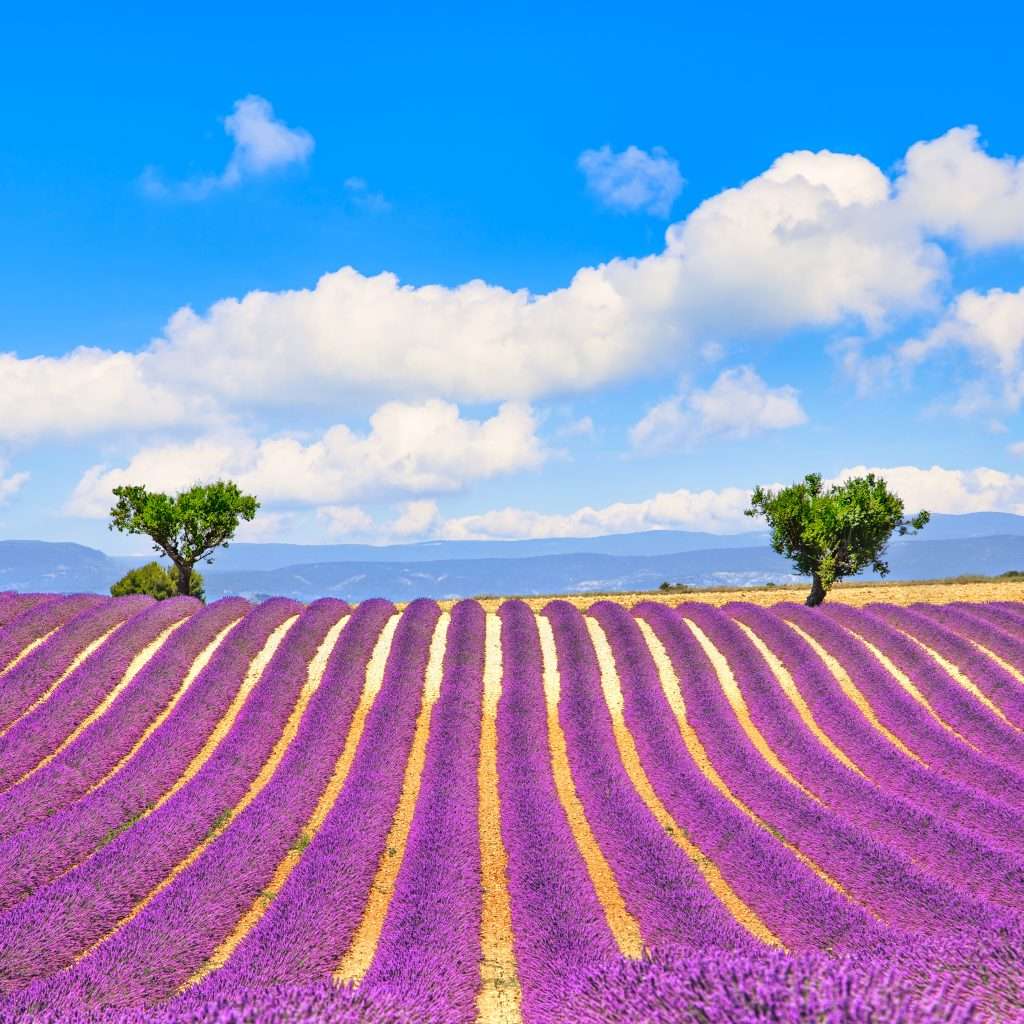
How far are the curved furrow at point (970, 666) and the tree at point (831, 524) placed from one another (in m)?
10.9

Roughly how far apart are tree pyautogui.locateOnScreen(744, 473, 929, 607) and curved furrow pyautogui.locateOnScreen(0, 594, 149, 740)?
3087 cm

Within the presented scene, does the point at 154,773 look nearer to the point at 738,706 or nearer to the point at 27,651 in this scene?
the point at 27,651

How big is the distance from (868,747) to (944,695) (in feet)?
14.4

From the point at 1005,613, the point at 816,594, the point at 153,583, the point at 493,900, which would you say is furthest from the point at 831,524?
→ the point at 153,583

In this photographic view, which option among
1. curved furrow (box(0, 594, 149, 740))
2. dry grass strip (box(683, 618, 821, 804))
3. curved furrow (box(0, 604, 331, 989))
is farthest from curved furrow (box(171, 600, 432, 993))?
dry grass strip (box(683, 618, 821, 804))

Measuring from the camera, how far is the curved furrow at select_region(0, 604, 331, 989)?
428 inches

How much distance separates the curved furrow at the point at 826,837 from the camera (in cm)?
1175

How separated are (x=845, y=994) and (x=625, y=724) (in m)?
15.5

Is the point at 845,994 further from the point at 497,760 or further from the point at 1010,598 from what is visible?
the point at 1010,598

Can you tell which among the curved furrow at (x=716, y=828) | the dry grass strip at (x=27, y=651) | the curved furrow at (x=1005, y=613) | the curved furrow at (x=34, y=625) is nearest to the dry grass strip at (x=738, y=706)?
the curved furrow at (x=716, y=828)

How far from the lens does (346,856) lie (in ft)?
45.0

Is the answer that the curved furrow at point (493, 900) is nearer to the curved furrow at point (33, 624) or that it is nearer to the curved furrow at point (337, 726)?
the curved furrow at point (337, 726)

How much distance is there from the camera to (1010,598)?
1410 inches

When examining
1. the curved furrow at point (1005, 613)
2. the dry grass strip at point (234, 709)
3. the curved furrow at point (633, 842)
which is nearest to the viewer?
the curved furrow at point (633, 842)
